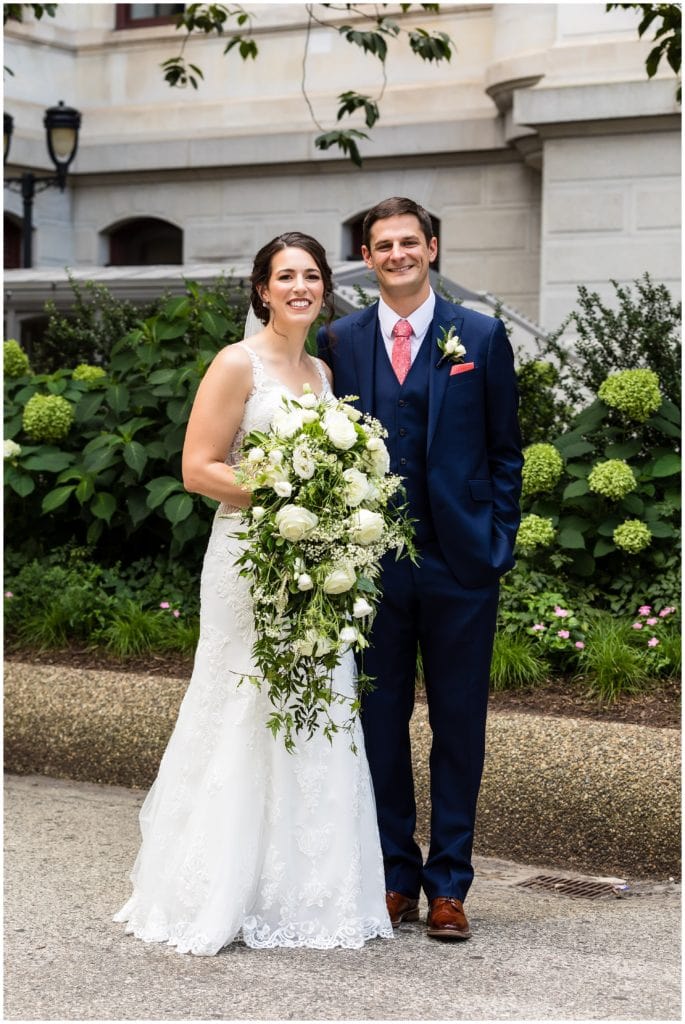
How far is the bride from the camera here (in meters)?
4.68

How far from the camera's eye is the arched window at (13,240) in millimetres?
18328

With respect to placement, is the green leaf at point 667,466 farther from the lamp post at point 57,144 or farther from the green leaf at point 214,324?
the lamp post at point 57,144

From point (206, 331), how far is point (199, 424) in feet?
12.4

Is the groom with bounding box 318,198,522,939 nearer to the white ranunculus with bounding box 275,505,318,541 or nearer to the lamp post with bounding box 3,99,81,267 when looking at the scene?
the white ranunculus with bounding box 275,505,318,541

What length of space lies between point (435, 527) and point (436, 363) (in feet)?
1.75

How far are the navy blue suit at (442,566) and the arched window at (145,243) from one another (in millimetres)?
13790

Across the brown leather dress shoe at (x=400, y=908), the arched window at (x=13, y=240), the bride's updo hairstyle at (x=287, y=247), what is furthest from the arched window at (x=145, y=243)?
the brown leather dress shoe at (x=400, y=908)

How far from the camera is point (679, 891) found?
5609mm

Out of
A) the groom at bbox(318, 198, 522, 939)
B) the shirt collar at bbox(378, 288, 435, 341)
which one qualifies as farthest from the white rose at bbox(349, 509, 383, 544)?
the shirt collar at bbox(378, 288, 435, 341)

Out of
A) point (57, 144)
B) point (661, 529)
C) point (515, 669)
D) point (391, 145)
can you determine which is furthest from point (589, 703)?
point (57, 144)

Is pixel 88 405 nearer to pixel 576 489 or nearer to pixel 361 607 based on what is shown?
pixel 576 489

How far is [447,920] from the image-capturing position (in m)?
4.75

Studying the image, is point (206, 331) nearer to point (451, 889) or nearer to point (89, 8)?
point (451, 889)

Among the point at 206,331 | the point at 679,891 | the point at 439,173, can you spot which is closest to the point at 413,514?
the point at 679,891
